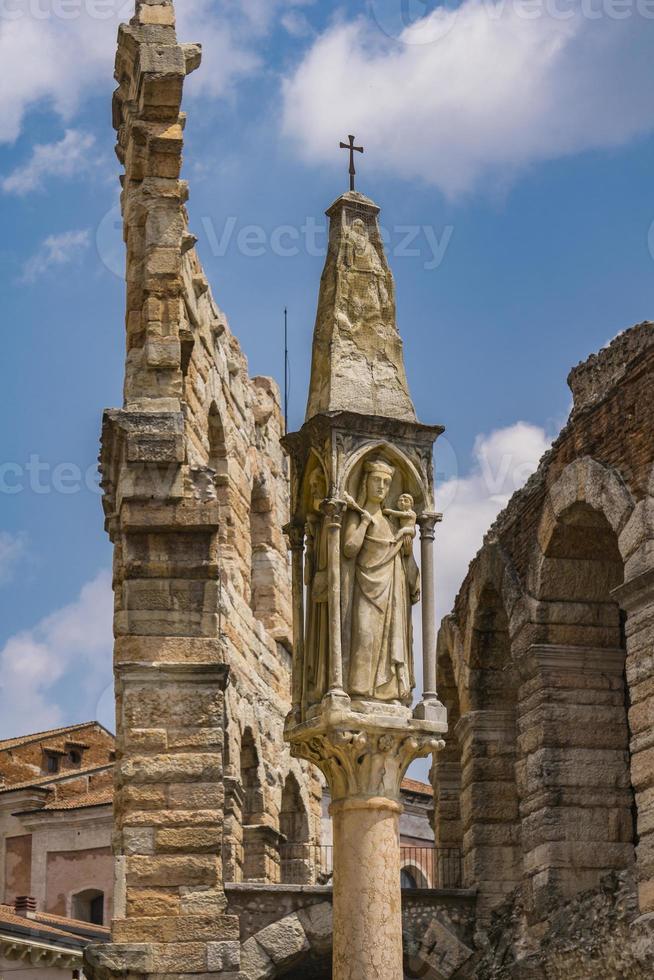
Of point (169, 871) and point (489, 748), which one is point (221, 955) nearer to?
point (169, 871)

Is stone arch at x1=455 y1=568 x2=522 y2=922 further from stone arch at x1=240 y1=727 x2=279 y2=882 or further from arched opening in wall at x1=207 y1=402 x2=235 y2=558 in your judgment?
arched opening in wall at x1=207 y1=402 x2=235 y2=558

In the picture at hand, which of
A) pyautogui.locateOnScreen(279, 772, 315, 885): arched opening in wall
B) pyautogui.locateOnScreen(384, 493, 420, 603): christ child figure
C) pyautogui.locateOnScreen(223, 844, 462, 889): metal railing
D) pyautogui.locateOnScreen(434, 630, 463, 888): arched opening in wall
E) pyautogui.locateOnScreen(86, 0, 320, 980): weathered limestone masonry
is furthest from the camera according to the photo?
pyautogui.locateOnScreen(279, 772, 315, 885): arched opening in wall

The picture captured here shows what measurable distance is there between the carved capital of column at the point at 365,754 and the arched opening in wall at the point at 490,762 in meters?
7.18

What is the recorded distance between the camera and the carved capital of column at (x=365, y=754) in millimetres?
10219

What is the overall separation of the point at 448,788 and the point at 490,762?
95.1 inches

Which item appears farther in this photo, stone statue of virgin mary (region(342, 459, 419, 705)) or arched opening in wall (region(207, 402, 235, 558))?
arched opening in wall (region(207, 402, 235, 558))

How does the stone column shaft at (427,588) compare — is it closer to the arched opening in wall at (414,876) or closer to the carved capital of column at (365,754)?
the carved capital of column at (365,754)

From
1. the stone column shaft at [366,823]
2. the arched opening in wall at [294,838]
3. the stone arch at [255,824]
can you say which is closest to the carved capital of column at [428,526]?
the stone column shaft at [366,823]

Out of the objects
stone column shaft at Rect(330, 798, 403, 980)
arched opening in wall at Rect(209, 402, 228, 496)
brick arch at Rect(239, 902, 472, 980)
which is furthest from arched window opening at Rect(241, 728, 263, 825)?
stone column shaft at Rect(330, 798, 403, 980)

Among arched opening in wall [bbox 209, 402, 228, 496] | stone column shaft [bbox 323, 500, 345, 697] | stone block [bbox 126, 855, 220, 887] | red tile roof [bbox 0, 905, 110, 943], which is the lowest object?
stone block [bbox 126, 855, 220, 887]

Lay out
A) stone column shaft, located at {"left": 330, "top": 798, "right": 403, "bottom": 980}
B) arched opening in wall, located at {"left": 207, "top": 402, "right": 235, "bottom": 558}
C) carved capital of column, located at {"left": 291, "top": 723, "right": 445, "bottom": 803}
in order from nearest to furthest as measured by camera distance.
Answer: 1. stone column shaft, located at {"left": 330, "top": 798, "right": 403, "bottom": 980}
2. carved capital of column, located at {"left": 291, "top": 723, "right": 445, "bottom": 803}
3. arched opening in wall, located at {"left": 207, "top": 402, "right": 235, "bottom": 558}

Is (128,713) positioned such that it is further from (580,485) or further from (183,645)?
(580,485)

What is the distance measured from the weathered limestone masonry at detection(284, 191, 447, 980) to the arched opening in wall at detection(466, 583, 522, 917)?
269 inches

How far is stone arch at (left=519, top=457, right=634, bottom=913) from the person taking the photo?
612 inches
